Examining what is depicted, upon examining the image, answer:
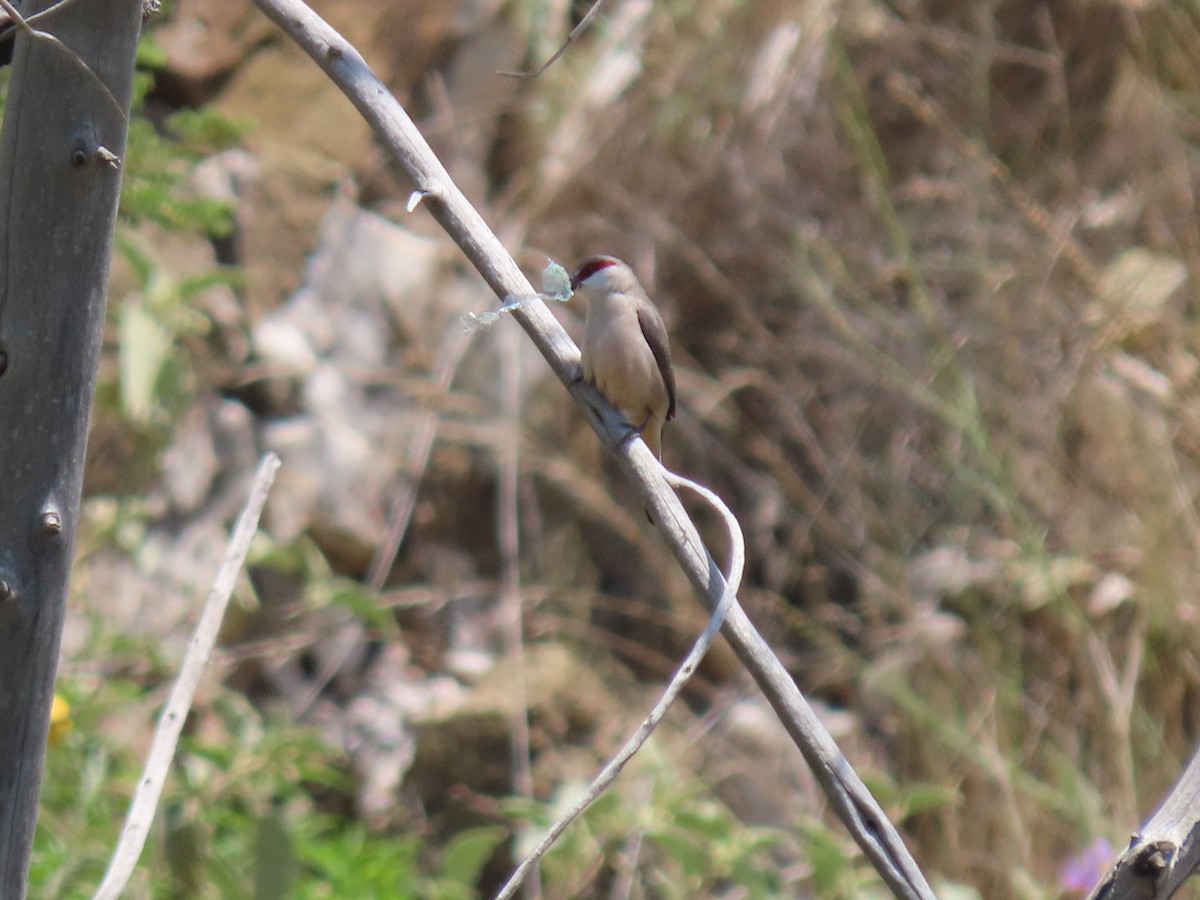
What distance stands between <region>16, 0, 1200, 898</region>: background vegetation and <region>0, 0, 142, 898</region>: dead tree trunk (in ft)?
7.07

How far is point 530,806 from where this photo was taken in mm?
3400

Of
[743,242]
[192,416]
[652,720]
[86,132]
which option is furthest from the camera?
[743,242]

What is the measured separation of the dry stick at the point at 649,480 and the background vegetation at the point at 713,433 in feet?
6.97

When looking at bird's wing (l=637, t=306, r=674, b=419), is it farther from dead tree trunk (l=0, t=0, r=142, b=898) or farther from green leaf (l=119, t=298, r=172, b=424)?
dead tree trunk (l=0, t=0, r=142, b=898)

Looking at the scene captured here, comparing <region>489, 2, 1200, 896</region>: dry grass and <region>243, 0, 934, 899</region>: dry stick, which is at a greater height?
<region>243, 0, 934, 899</region>: dry stick

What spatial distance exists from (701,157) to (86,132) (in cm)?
492

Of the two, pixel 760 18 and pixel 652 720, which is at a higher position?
pixel 652 720

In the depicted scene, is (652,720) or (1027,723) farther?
(1027,723)

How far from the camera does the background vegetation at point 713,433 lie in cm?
427

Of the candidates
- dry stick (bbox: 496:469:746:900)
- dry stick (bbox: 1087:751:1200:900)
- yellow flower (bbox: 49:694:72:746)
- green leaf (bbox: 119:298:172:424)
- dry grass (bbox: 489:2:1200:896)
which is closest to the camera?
dry stick (bbox: 496:469:746:900)

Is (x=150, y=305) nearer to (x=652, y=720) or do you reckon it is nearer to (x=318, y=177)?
(x=318, y=177)

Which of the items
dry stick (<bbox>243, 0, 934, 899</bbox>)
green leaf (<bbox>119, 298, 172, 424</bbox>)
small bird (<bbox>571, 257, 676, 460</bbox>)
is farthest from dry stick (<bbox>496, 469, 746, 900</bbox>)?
green leaf (<bbox>119, 298, 172, 424</bbox>)

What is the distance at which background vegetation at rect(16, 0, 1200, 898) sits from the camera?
427 centimetres

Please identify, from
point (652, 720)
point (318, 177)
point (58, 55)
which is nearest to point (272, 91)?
point (318, 177)
